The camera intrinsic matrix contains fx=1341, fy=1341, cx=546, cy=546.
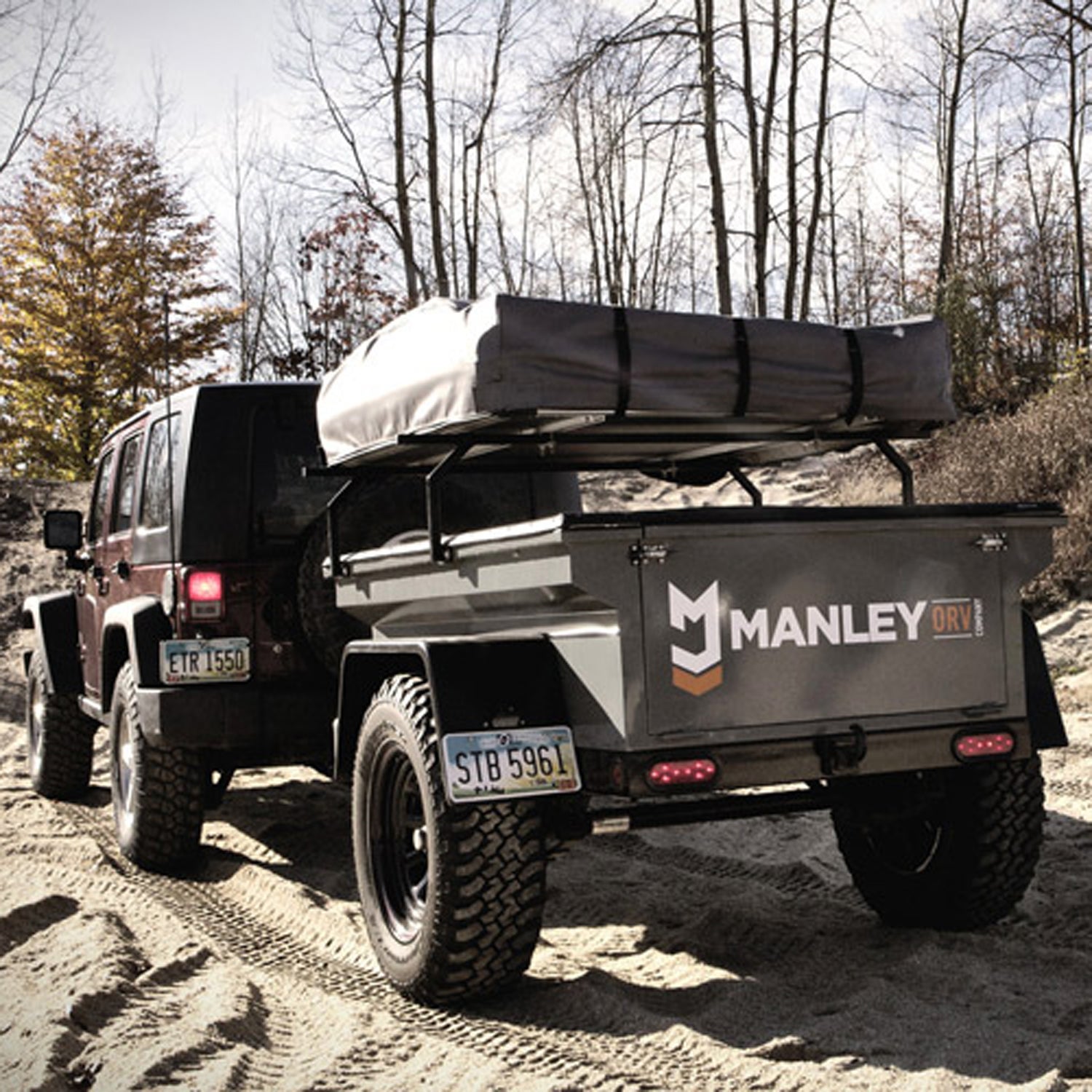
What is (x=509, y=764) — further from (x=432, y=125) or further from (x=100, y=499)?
(x=432, y=125)

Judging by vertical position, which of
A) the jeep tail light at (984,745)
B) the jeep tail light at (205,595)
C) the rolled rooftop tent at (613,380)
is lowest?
the jeep tail light at (984,745)

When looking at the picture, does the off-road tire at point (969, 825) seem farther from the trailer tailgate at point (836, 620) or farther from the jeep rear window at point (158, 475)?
the jeep rear window at point (158, 475)

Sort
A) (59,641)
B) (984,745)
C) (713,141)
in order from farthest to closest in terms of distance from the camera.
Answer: (713,141)
(59,641)
(984,745)

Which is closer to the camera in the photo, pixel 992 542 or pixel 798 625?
pixel 798 625

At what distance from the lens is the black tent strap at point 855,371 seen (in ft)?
14.4

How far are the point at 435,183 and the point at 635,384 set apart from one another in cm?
1963

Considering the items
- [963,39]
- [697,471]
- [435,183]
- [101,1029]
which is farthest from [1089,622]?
[963,39]

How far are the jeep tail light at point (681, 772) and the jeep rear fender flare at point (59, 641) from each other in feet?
16.3

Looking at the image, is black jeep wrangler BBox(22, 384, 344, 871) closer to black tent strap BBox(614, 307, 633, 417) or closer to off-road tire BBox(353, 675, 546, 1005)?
off-road tire BBox(353, 675, 546, 1005)

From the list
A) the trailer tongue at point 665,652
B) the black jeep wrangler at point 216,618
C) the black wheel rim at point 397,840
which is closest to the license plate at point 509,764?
the trailer tongue at point 665,652

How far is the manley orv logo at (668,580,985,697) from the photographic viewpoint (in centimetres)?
366

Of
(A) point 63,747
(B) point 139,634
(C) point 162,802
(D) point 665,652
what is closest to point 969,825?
(D) point 665,652

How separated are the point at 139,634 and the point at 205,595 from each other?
0.37 meters

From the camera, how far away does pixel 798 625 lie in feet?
12.5
